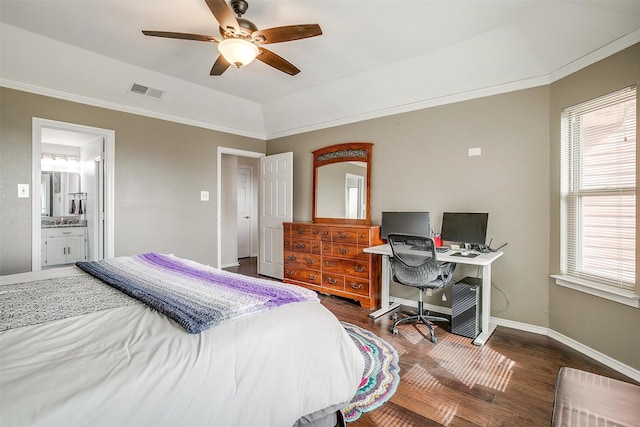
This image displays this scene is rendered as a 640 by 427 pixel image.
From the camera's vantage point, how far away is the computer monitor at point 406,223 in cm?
340

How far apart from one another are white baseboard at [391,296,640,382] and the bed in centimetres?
206

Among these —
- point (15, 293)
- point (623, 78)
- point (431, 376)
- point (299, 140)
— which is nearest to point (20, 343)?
point (15, 293)

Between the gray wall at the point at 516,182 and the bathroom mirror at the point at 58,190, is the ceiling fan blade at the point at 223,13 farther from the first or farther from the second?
the bathroom mirror at the point at 58,190

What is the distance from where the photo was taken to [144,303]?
144 centimetres

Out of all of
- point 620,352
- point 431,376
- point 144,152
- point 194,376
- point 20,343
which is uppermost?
point 144,152

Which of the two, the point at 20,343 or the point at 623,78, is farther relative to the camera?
the point at 623,78

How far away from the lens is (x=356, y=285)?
12.0ft

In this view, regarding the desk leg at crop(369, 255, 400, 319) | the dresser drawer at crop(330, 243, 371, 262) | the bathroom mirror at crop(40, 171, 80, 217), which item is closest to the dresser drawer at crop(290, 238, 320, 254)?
the dresser drawer at crop(330, 243, 371, 262)

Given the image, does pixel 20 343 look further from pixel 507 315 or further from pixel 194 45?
pixel 507 315

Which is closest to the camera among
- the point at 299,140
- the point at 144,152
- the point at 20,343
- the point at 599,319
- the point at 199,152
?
the point at 20,343

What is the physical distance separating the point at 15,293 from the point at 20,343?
2.70ft

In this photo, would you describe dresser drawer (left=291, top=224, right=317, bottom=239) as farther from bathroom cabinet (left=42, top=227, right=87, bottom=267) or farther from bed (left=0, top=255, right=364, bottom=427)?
bathroom cabinet (left=42, top=227, right=87, bottom=267)

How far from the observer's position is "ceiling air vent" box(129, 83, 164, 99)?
11.6 feet

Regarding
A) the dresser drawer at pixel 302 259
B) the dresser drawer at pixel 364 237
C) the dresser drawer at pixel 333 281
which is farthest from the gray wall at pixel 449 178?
the dresser drawer at pixel 302 259
